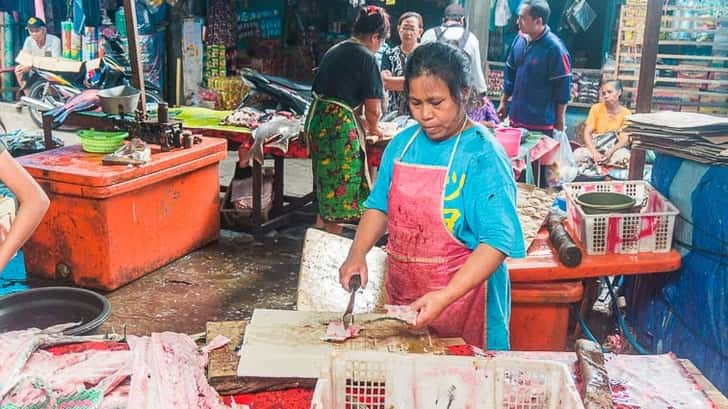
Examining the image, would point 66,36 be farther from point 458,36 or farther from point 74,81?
point 458,36

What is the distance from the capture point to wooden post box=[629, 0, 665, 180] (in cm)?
418

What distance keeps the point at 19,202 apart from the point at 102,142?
307cm

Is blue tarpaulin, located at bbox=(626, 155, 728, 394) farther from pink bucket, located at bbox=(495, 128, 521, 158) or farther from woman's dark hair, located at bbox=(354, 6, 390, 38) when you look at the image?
woman's dark hair, located at bbox=(354, 6, 390, 38)

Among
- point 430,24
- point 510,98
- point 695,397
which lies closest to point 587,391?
point 695,397

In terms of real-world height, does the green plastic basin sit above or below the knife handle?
above

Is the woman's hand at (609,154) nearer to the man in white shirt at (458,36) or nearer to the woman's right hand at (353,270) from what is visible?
the man in white shirt at (458,36)

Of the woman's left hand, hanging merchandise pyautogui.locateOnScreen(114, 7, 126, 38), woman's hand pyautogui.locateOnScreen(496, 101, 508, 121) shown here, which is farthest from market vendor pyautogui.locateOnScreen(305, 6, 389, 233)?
hanging merchandise pyautogui.locateOnScreen(114, 7, 126, 38)

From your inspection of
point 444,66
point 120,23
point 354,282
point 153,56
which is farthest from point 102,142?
point 120,23

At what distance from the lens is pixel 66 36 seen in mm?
12938

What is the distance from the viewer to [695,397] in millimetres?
1980

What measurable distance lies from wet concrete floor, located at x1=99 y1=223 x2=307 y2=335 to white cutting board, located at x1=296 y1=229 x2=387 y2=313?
150cm

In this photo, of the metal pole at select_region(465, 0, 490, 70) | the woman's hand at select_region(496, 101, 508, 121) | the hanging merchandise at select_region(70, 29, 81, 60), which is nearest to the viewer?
the woman's hand at select_region(496, 101, 508, 121)

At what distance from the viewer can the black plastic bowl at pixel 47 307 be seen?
2.67 metres

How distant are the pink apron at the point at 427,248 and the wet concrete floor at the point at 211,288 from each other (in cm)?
241
